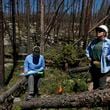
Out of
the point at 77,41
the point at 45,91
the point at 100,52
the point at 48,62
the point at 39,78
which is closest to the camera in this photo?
the point at 100,52

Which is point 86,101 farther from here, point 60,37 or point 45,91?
point 60,37

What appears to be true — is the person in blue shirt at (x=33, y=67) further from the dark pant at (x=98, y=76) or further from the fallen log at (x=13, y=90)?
the dark pant at (x=98, y=76)

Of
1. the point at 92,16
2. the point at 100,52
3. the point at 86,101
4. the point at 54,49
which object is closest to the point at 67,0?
the point at 92,16

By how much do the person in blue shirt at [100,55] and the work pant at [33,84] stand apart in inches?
116

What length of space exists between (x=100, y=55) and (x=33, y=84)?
319 centimetres

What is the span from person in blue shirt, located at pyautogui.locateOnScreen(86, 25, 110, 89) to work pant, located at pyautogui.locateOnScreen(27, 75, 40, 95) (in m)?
2.94

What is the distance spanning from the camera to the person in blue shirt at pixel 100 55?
6368mm

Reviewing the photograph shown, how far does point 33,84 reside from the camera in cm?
941

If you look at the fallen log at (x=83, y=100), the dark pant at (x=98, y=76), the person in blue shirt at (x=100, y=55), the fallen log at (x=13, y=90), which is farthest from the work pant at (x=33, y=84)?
the fallen log at (x=83, y=100)

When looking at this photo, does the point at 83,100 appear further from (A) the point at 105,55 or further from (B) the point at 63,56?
(B) the point at 63,56

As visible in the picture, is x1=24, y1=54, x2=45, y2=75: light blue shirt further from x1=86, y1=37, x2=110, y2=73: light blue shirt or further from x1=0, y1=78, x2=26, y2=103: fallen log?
x1=86, y1=37, x2=110, y2=73: light blue shirt

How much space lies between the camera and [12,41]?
13.8m

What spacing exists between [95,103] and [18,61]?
379 inches

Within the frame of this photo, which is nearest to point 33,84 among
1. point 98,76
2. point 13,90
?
point 13,90
